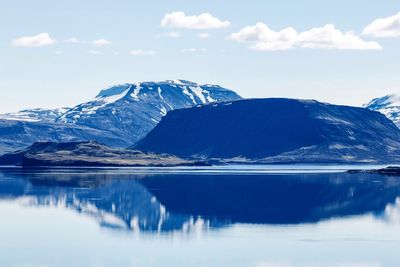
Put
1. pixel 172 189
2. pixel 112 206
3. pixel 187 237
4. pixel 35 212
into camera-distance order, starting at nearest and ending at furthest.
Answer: pixel 187 237 < pixel 35 212 < pixel 112 206 < pixel 172 189

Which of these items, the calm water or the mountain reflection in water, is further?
the mountain reflection in water

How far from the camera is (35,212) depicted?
11812 centimetres

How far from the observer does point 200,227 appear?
98.1 m

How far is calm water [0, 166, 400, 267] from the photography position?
7212cm

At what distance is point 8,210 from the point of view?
120 m

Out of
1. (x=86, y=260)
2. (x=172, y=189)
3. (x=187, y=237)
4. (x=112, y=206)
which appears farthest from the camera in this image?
(x=172, y=189)

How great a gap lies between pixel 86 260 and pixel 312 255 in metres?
20.2

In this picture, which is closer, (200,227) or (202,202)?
(200,227)

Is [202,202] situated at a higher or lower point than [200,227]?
higher

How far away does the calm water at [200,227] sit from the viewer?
72.1 metres

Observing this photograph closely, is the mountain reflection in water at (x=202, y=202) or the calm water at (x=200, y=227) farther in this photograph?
the mountain reflection in water at (x=202, y=202)

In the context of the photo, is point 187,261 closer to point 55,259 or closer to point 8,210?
point 55,259

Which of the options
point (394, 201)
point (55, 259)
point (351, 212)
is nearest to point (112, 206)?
point (351, 212)

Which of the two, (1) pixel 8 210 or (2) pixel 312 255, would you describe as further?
(1) pixel 8 210
